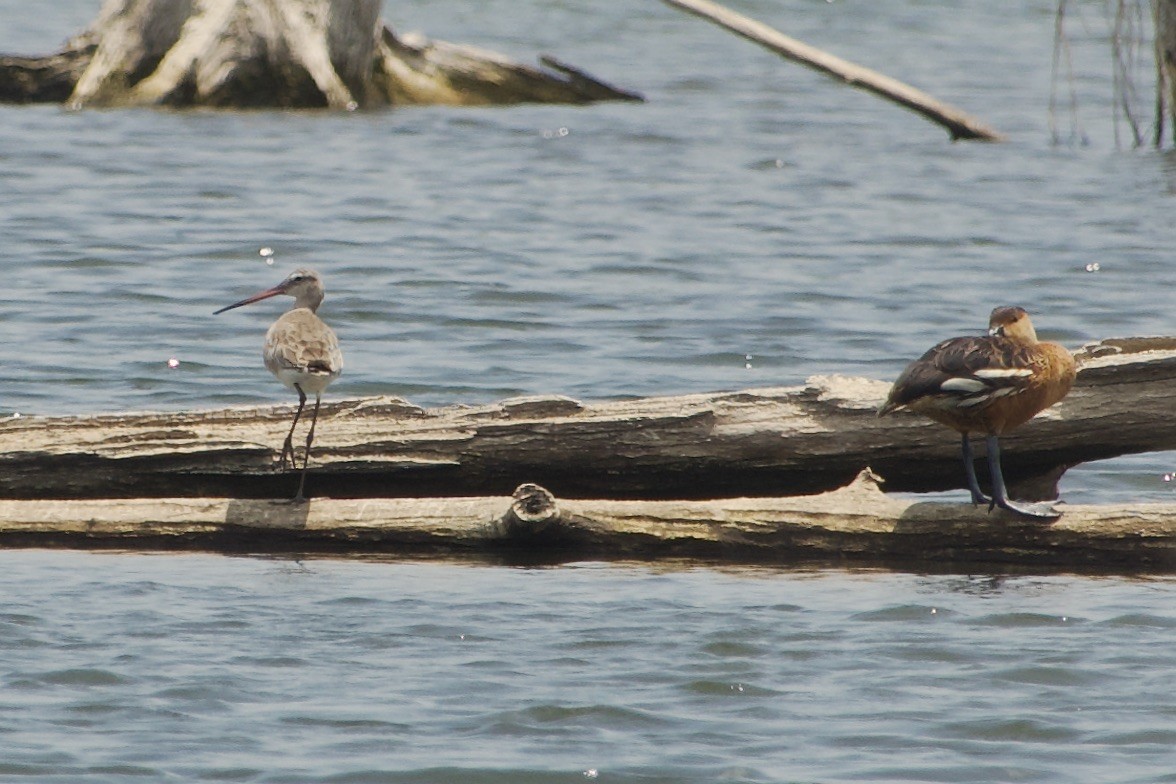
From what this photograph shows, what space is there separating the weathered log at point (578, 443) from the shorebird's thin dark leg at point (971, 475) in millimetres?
169

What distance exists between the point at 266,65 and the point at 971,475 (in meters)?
15.1

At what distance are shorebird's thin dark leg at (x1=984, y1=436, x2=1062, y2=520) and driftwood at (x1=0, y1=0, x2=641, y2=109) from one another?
1398 centimetres

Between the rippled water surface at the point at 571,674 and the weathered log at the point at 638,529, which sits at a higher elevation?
the weathered log at the point at 638,529

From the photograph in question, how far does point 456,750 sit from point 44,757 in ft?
3.93

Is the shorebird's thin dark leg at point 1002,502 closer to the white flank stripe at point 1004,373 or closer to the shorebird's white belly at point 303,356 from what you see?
the white flank stripe at point 1004,373

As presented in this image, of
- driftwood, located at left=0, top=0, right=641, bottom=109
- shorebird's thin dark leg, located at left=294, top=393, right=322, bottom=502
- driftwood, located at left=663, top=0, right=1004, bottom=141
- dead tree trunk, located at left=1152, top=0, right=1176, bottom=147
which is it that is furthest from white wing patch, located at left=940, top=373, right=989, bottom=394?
driftwood, located at left=0, top=0, right=641, bottom=109

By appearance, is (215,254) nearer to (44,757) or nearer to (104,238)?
(104,238)

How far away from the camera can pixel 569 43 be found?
95.8ft

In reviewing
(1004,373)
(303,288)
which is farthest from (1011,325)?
(303,288)

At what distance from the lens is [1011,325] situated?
818 cm

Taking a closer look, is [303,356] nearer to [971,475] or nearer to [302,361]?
[302,361]

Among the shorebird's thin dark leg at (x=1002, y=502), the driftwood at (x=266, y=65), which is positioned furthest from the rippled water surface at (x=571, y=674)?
the driftwood at (x=266, y=65)

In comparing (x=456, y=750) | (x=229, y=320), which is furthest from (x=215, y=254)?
(x=456, y=750)

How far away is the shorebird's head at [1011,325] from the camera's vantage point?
8.13 meters
